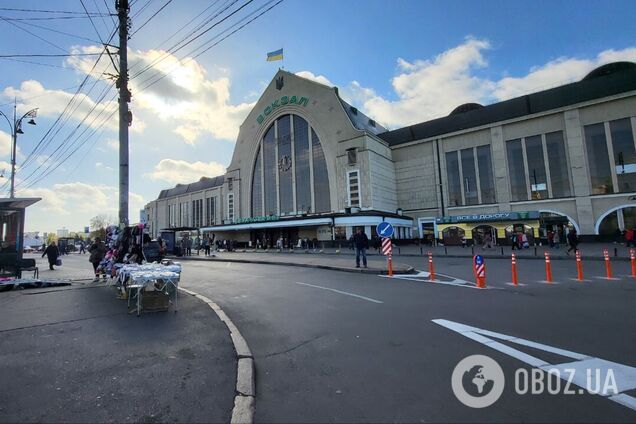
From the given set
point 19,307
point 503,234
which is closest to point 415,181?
point 503,234

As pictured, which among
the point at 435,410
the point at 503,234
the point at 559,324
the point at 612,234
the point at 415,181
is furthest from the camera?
the point at 415,181

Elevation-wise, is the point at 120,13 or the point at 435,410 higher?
the point at 120,13

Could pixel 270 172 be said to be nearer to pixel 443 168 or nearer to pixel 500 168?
pixel 443 168

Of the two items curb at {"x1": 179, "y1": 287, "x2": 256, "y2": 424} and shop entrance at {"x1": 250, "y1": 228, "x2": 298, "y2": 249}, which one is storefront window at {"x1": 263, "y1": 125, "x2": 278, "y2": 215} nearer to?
shop entrance at {"x1": 250, "y1": 228, "x2": 298, "y2": 249}

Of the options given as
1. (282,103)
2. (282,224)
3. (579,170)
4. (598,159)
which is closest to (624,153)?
(598,159)

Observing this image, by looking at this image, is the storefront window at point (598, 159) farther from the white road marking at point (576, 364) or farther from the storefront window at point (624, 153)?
the white road marking at point (576, 364)

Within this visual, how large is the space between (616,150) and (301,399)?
46.2m

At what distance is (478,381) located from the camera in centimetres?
387

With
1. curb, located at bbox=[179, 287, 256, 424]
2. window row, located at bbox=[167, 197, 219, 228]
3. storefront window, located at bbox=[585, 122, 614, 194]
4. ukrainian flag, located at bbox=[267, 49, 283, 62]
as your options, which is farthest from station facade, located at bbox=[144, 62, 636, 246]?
curb, located at bbox=[179, 287, 256, 424]

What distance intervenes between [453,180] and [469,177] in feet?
6.72

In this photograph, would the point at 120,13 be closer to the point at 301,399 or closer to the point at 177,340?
the point at 177,340

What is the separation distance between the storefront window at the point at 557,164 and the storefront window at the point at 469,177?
827 cm

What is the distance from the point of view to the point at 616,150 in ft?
117

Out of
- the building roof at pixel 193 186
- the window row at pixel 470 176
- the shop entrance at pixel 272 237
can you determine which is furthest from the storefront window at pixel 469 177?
the building roof at pixel 193 186
